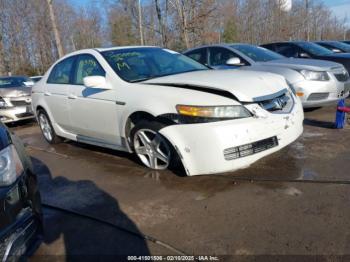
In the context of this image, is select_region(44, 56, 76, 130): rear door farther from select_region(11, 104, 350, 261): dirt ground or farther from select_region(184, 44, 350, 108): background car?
select_region(184, 44, 350, 108): background car

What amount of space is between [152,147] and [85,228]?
4.33 ft

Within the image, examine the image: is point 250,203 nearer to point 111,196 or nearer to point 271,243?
point 271,243

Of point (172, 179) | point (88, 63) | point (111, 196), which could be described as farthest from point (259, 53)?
point (111, 196)

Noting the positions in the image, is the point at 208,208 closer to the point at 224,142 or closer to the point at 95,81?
the point at 224,142

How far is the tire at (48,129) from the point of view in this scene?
19.9 ft

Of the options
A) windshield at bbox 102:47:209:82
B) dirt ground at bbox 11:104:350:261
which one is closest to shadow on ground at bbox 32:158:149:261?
dirt ground at bbox 11:104:350:261

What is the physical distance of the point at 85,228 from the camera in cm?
309

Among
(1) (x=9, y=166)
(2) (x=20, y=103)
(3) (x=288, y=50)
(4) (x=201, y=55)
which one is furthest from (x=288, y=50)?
(1) (x=9, y=166)

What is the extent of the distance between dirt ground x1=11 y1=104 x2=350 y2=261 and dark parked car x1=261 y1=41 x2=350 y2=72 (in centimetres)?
455

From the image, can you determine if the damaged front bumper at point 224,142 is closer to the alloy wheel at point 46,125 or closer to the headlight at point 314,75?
the headlight at point 314,75

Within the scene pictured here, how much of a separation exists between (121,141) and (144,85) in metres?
0.80

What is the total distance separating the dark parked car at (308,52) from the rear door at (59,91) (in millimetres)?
6147

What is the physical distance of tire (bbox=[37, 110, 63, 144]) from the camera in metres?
6.05

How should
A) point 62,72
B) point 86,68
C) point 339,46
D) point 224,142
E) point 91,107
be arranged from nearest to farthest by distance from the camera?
point 224,142 < point 91,107 < point 86,68 < point 62,72 < point 339,46
